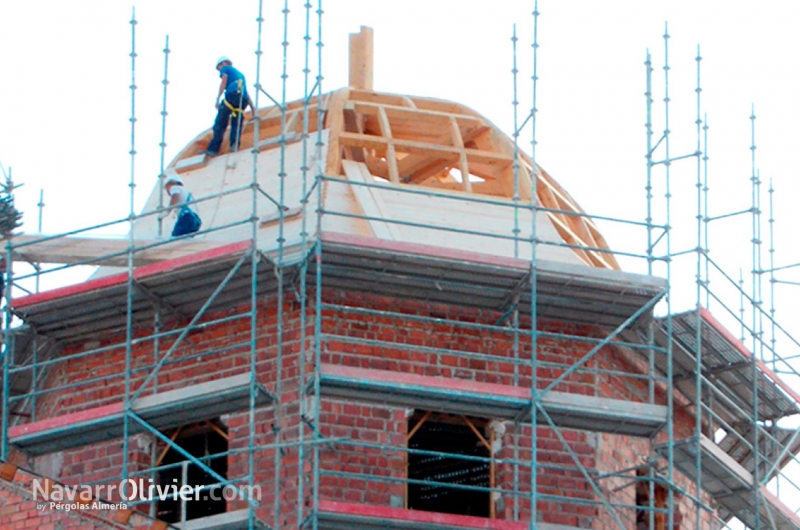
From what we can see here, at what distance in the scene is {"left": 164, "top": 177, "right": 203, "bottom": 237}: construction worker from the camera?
29.0m

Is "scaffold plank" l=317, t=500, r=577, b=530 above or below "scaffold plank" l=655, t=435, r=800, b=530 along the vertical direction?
below

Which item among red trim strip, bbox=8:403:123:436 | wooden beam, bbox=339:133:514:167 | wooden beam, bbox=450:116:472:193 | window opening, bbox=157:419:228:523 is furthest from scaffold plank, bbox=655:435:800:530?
red trim strip, bbox=8:403:123:436

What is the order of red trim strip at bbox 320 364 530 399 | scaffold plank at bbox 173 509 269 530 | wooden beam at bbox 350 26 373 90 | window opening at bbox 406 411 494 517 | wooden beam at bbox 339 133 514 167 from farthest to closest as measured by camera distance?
wooden beam at bbox 350 26 373 90, wooden beam at bbox 339 133 514 167, window opening at bbox 406 411 494 517, red trim strip at bbox 320 364 530 399, scaffold plank at bbox 173 509 269 530

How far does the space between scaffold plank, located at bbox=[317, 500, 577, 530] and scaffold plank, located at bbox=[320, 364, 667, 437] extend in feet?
4.15

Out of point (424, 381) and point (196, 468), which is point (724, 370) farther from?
point (196, 468)

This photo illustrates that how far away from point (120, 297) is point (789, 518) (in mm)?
8404

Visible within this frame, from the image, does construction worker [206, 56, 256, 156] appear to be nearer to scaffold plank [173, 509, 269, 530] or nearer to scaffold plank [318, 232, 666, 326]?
scaffold plank [318, 232, 666, 326]

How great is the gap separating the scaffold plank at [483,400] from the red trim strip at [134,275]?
5.87 feet

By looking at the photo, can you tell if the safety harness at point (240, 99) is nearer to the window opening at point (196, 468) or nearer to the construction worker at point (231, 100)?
the construction worker at point (231, 100)

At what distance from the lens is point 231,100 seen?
3034 centimetres

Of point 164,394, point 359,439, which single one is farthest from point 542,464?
point 164,394

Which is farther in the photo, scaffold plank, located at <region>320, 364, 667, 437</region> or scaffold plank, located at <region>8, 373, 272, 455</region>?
scaffold plank, located at <region>8, 373, 272, 455</region>

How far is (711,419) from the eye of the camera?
29828 millimetres

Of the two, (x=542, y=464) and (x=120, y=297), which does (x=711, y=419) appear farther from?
(x=120, y=297)
